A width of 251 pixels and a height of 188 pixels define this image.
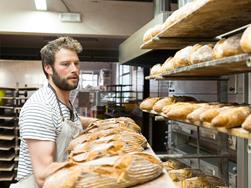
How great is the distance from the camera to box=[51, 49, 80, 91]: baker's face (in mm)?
2041

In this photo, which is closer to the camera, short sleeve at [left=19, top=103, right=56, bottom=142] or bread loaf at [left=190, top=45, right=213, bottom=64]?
bread loaf at [left=190, top=45, right=213, bottom=64]

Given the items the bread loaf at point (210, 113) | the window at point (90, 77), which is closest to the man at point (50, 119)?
the bread loaf at point (210, 113)

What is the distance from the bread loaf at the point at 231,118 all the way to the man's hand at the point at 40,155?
0.84m

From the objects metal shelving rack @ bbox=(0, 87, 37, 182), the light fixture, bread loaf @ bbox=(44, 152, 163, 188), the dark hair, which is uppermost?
the light fixture

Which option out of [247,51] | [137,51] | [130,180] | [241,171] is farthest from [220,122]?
[137,51]

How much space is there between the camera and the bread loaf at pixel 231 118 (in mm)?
1302

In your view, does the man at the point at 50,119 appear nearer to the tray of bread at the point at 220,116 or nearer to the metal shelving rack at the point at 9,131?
the tray of bread at the point at 220,116

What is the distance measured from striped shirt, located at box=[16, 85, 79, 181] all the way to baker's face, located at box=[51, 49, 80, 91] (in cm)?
11

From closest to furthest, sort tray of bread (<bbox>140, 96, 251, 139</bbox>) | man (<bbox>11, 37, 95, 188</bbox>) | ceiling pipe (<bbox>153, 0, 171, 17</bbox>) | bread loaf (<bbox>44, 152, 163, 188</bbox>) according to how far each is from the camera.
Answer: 1. bread loaf (<bbox>44, 152, 163, 188</bbox>)
2. tray of bread (<bbox>140, 96, 251, 139</bbox>)
3. man (<bbox>11, 37, 95, 188</bbox>)
4. ceiling pipe (<bbox>153, 0, 171, 17</bbox>)

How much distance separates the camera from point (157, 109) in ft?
7.82

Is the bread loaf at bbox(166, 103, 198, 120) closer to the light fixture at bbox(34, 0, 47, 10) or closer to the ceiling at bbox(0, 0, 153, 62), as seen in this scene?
the light fixture at bbox(34, 0, 47, 10)

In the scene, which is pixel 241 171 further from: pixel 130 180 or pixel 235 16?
pixel 130 180

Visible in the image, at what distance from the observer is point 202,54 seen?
161 cm

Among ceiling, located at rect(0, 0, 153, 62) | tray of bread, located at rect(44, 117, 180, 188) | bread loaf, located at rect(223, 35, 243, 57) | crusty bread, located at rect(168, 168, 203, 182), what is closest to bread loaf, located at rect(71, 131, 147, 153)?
tray of bread, located at rect(44, 117, 180, 188)
